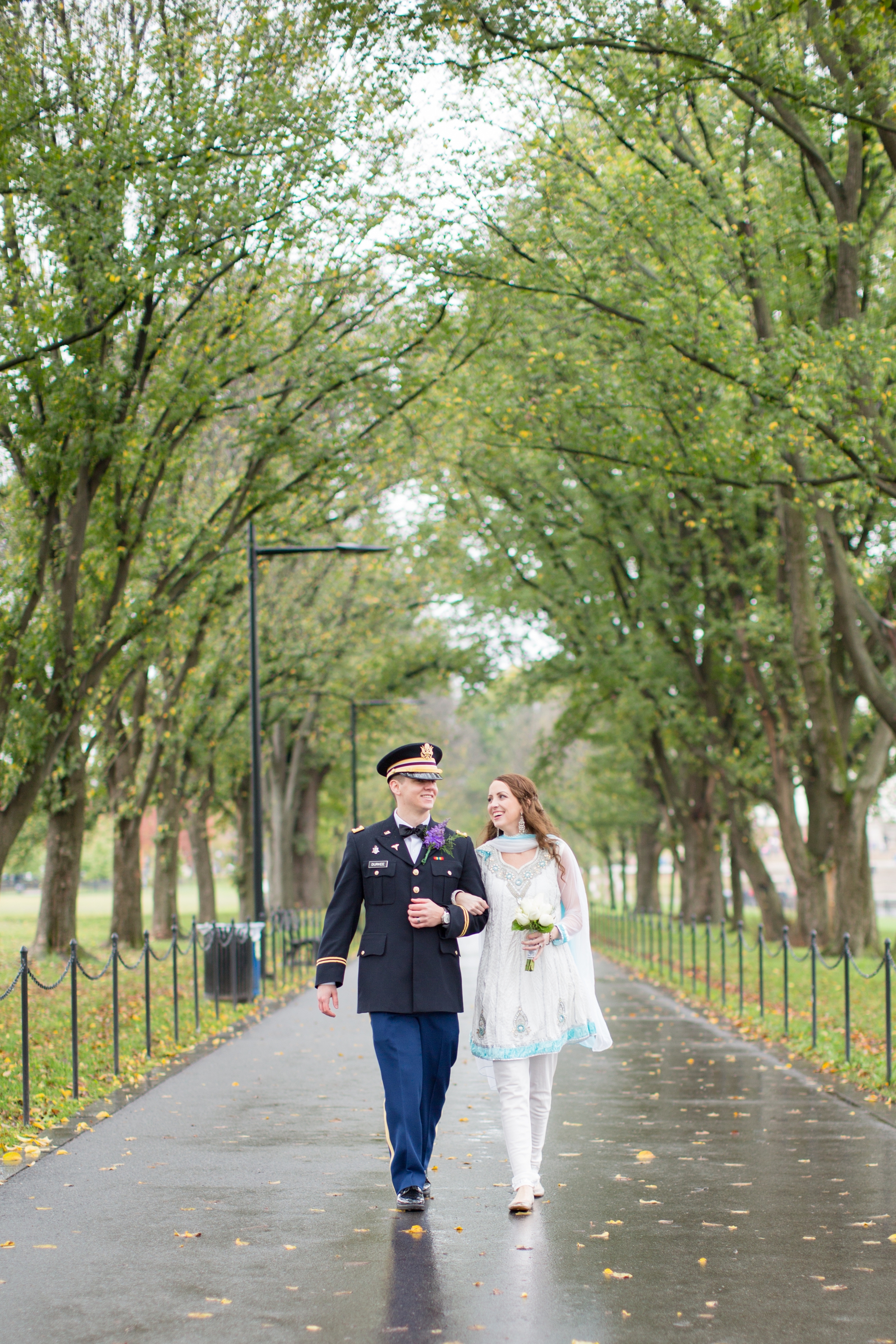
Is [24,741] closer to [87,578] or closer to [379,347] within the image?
[87,578]

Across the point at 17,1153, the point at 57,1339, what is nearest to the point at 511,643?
the point at 17,1153

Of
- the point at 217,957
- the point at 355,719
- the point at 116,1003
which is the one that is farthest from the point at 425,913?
the point at 355,719

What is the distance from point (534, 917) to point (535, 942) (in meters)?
0.15

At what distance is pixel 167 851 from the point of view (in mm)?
29281

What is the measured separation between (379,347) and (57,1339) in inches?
584

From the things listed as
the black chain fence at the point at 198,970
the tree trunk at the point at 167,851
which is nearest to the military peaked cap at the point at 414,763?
the black chain fence at the point at 198,970

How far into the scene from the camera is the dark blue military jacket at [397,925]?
259 inches

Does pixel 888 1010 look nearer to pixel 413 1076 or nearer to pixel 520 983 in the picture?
pixel 520 983

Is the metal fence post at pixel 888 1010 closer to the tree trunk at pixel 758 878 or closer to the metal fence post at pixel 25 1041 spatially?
the metal fence post at pixel 25 1041

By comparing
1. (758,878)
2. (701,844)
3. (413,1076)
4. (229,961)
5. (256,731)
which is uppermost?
(256,731)

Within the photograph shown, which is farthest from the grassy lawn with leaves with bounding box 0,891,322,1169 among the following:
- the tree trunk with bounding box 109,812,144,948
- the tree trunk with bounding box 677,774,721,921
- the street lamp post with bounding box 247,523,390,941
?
the tree trunk with bounding box 677,774,721,921

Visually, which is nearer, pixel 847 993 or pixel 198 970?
pixel 847 993

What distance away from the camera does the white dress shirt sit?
22.2 ft

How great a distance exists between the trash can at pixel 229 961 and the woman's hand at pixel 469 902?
11157mm
